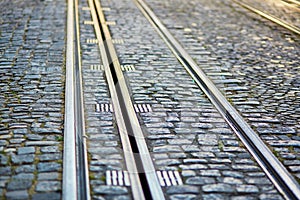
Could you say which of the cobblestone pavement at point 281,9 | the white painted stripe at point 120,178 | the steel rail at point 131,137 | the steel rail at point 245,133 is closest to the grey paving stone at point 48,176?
the white painted stripe at point 120,178

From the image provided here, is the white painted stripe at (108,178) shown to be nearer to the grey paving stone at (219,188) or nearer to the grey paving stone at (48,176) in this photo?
the grey paving stone at (48,176)

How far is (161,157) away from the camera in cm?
437

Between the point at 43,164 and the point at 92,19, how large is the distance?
663 centimetres

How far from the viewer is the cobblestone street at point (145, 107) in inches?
155

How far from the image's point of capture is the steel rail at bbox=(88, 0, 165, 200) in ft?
12.4

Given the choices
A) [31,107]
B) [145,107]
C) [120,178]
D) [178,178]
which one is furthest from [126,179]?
[31,107]

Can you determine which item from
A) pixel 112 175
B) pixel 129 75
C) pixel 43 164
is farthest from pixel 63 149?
pixel 129 75

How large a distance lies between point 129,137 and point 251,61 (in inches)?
150

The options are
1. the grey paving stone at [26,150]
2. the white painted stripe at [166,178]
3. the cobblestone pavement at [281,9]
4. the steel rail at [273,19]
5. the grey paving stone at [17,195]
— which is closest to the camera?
the grey paving stone at [17,195]

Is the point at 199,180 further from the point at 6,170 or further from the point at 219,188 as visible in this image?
the point at 6,170

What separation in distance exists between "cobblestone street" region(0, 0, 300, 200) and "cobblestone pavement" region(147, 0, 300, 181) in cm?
2

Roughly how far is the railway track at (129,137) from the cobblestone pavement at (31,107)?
0.39 feet

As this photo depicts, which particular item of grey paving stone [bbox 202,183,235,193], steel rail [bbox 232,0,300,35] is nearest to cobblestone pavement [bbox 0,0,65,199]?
grey paving stone [bbox 202,183,235,193]

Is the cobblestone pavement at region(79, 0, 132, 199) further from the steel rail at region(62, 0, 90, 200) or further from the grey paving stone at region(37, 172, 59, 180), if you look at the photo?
the grey paving stone at region(37, 172, 59, 180)
